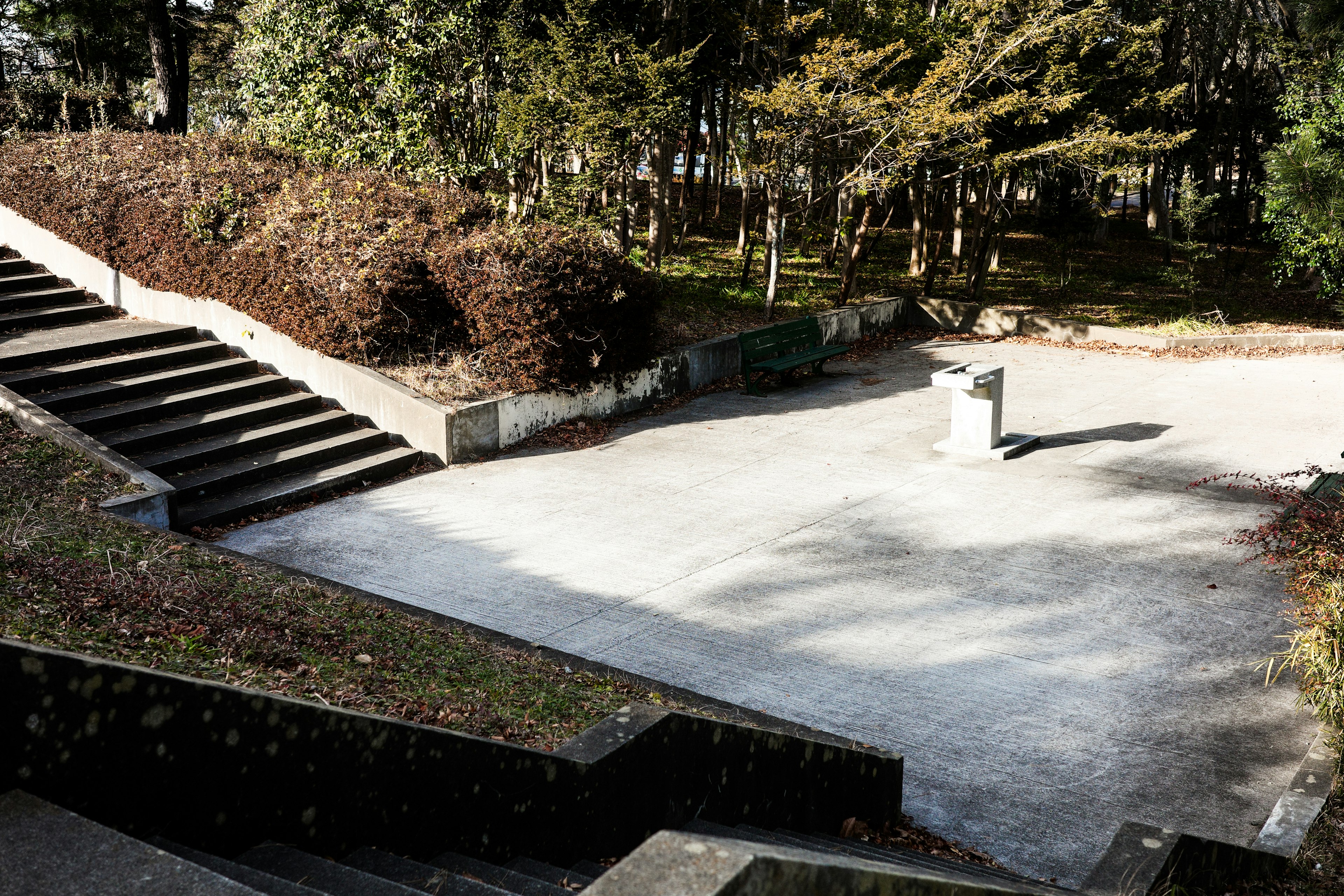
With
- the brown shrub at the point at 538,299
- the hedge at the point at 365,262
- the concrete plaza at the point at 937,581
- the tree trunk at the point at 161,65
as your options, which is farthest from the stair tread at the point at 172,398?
the tree trunk at the point at 161,65

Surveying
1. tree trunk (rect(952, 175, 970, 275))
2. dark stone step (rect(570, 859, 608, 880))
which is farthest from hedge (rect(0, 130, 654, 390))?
tree trunk (rect(952, 175, 970, 275))

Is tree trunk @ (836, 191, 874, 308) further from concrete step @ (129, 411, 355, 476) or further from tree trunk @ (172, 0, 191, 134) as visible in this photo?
tree trunk @ (172, 0, 191, 134)

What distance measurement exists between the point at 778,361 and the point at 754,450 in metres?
3.22

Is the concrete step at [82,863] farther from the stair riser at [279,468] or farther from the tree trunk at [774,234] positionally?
the tree trunk at [774,234]

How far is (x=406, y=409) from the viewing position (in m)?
11.3

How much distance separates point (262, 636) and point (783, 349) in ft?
36.6

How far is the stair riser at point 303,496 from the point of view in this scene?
935cm

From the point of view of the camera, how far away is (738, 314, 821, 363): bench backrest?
14602mm

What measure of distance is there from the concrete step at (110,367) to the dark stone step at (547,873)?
941cm

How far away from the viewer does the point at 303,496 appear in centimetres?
1012

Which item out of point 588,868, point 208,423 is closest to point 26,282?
point 208,423

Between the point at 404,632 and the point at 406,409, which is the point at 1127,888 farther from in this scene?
the point at 406,409

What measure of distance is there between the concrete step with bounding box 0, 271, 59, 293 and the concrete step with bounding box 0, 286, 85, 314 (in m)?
0.07

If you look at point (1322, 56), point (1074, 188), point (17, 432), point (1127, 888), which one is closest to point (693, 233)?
point (1074, 188)
